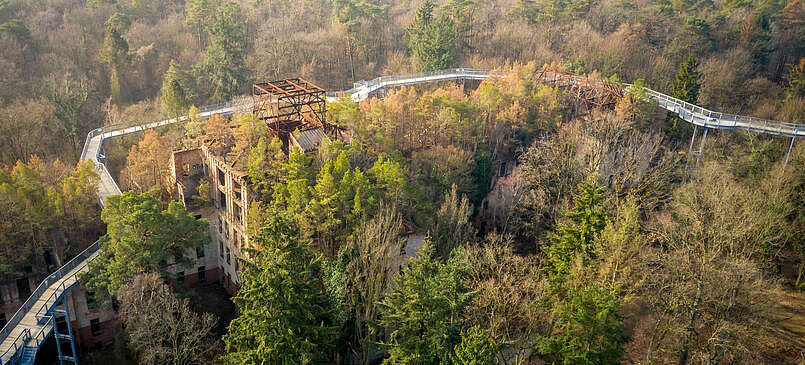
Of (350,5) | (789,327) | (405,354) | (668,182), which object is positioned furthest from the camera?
(350,5)

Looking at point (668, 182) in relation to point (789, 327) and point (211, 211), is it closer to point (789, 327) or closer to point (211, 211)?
point (789, 327)

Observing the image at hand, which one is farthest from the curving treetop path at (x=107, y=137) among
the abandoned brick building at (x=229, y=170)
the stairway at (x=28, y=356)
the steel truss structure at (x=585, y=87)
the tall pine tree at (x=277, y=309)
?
the tall pine tree at (x=277, y=309)

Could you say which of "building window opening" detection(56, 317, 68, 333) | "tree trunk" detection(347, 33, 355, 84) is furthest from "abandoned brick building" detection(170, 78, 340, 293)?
"tree trunk" detection(347, 33, 355, 84)

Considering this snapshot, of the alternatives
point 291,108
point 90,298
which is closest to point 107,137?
point 291,108

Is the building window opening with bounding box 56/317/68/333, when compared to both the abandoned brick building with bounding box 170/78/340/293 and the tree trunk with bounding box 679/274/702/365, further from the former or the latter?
the tree trunk with bounding box 679/274/702/365

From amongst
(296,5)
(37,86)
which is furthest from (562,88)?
(37,86)

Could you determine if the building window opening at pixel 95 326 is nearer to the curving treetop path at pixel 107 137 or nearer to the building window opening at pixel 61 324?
the building window opening at pixel 61 324

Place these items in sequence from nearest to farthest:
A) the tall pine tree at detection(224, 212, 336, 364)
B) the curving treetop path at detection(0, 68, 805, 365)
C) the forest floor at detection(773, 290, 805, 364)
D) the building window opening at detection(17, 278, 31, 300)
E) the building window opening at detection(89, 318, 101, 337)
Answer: the tall pine tree at detection(224, 212, 336, 364) → the curving treetop path at detection(0, 68, 805, 365) → the forest floor at detection(773, 290, 805, 364) → the building window opening at detection(89, 318, 101, 337) → the building window opening at detection(17, 278, 31, 300)

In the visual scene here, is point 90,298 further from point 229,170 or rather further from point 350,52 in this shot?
point 350,52
